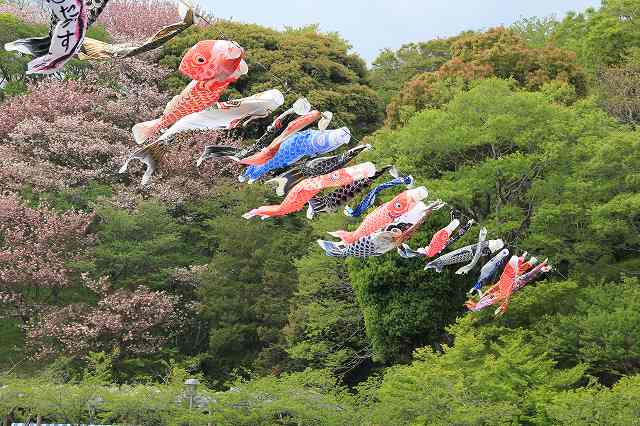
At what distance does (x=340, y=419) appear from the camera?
16.4m

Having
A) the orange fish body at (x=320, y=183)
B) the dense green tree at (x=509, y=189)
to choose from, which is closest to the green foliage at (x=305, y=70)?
the dense green tree at (x=509, y=189)

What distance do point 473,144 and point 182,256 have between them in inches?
393

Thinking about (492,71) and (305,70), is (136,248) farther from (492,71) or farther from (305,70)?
(305,70)

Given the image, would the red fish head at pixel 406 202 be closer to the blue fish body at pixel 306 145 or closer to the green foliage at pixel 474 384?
the blue fish body at pixel 306 145

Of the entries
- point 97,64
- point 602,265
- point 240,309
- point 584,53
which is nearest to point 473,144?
point 602,265

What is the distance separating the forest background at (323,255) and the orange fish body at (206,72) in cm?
59

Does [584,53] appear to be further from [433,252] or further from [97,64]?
[433,252]

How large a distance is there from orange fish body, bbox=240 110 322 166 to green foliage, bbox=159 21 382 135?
17901 mm

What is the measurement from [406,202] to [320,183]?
1.59 meters

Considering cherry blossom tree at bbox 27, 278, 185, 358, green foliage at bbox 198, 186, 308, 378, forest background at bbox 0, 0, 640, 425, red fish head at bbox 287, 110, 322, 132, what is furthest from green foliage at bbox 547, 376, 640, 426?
cherry blossom tree at bbox 27, 278, 185, 358

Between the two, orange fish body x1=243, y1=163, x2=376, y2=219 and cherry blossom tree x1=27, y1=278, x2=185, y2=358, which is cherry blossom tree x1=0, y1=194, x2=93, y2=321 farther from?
orange fish body x1=243, y1=163, x2=376, y2=219

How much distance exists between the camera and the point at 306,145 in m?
13.2

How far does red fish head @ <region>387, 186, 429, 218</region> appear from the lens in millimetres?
14469

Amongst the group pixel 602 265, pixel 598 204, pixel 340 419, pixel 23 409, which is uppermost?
pixel 598 204
